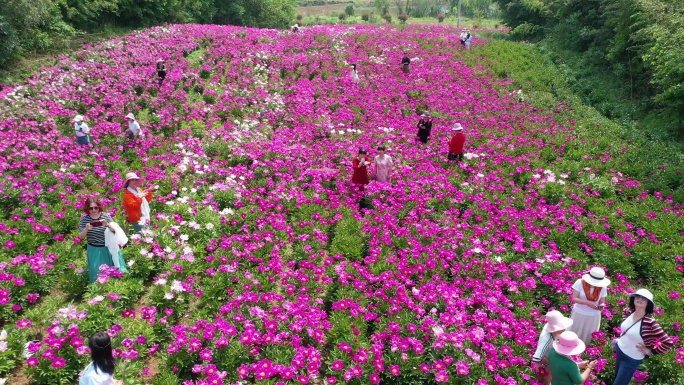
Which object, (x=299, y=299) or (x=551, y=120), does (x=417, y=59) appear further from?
(x=299, y=299)

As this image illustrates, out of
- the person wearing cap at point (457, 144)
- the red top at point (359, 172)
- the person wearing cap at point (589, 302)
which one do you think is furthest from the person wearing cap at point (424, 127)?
the person wearing cap at point (589, 302)

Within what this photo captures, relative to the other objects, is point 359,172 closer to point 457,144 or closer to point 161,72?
point 457,144

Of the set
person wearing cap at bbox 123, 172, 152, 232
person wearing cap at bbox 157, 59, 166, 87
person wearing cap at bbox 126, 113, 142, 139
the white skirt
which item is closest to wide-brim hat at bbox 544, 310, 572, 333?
the white skirt

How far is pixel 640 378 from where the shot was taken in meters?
4.92

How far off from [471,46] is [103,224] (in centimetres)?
2498

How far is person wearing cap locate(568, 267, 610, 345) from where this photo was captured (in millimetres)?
4918

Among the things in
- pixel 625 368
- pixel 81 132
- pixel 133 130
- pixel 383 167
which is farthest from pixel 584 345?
pixel 81 132

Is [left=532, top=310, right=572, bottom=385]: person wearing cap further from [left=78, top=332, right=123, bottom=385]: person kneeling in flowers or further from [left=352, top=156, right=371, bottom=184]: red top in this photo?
[left=352, top=156, right=371, bottom=184]: red top

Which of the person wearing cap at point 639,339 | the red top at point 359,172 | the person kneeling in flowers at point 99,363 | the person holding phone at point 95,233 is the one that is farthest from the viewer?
the red top at point 359,172

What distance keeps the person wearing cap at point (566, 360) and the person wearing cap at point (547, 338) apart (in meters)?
0.32

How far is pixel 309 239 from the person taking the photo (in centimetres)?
765

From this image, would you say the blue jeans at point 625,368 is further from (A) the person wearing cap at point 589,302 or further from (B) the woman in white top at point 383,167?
(B) the woman in white top at point 383,167

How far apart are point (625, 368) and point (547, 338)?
3.40ft

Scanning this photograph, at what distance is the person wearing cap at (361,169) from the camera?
9109 mm
